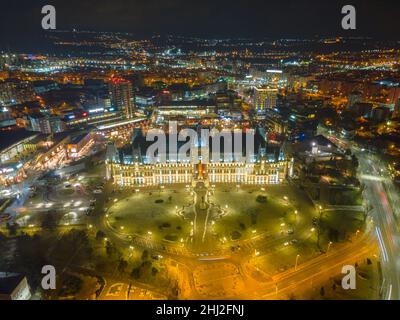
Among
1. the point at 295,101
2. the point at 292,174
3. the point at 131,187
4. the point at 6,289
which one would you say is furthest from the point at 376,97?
the point at 6,289

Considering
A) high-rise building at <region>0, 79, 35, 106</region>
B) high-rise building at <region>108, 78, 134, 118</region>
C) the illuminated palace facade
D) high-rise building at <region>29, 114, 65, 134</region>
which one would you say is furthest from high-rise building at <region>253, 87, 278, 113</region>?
high-rise building at <region>0, 79, 35, 106</region>

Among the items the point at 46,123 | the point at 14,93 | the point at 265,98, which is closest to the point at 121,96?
the point at 46,123

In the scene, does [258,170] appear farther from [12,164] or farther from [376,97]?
[376,97]

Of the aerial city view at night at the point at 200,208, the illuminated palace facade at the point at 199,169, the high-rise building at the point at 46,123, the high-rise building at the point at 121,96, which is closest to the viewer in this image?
the aerial city view at night at the point at 200,208

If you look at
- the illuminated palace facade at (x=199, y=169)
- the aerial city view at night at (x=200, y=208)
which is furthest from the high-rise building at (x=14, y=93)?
the illuminated palace facade at (x=199, y=169)

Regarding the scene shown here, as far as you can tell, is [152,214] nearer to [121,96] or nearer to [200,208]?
[200,208]

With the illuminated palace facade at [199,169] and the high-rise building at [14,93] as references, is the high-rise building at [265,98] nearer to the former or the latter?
the illuminated palace facade at [199,169]

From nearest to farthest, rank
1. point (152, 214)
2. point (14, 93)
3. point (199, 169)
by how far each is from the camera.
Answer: point (152, 214), point (199, 169), point (14, 93)
